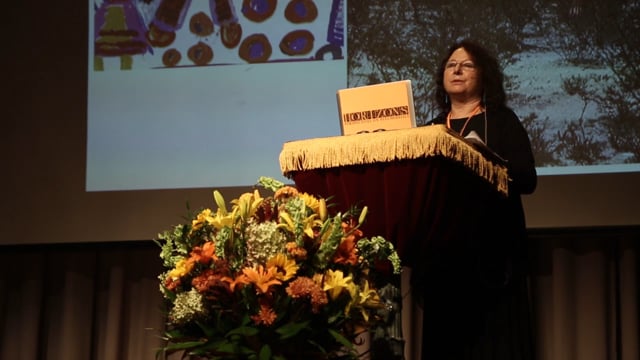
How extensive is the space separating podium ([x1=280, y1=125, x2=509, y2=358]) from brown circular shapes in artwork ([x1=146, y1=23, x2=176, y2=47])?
1855 millimetres

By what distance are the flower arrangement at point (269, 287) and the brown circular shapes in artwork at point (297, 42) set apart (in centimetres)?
197

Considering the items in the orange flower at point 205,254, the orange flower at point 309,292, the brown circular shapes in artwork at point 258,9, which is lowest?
the orange flower at point 309,292


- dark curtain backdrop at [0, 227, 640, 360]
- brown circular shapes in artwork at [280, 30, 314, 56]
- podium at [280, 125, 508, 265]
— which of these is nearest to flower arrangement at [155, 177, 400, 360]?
podium at [280, 125, 508, 265]

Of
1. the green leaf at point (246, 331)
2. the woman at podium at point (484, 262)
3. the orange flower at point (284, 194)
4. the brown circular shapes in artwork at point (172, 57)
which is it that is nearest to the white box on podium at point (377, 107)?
the woman at podium at point (484, 262)

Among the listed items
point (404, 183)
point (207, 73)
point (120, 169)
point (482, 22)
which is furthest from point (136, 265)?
point (404, 183)

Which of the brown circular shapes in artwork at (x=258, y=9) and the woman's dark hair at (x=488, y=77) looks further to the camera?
the brown circular shapes in artwork at (x=258, y=9)

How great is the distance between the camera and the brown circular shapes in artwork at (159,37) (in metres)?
3.91

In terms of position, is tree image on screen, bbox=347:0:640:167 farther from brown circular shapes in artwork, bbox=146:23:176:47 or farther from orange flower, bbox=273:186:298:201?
orange flower, bbox=273:186:298:201

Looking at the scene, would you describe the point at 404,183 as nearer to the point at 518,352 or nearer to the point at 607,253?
the point at 518,352

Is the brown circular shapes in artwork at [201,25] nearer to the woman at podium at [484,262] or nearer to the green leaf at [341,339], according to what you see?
the woman at podium at [484,262]

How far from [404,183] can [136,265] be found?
263 cm

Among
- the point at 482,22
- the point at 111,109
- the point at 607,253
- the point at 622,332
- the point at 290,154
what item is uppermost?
the point at 482,22

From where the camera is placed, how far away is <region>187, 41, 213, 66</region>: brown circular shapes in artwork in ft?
12.7

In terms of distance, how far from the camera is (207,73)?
3.87 m
